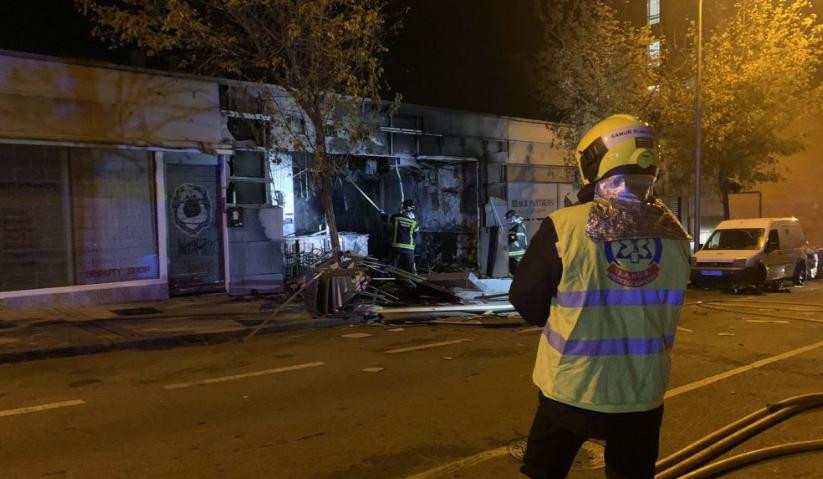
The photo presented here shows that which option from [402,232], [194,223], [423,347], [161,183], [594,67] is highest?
[594,67]

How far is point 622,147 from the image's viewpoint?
2438 millimetres

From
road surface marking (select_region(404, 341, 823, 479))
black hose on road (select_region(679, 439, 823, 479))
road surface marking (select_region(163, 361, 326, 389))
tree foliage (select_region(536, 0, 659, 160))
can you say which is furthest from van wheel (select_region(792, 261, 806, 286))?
black hose on road (select_region(679, 439, 823, 479))

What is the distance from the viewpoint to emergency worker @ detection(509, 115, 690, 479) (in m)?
2.31

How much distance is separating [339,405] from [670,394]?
3130 mm

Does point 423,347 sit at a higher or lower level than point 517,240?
lower

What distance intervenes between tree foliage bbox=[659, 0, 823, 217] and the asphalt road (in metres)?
12.2

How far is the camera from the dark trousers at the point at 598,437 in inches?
91.6

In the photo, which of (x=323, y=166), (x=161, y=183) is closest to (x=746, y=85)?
(x=323, y=166)

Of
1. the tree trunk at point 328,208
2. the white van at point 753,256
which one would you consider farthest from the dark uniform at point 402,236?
the white van at point 753,256

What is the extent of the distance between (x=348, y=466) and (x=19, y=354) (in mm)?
6204

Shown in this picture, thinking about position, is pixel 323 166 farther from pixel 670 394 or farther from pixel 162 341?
pixel 670 394

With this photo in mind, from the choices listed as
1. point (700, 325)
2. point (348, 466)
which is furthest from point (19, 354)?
point (700, 325)

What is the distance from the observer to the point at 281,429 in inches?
207

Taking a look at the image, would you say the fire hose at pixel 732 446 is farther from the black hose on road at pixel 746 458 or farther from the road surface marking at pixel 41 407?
the road surface marking at pixel 41 407
